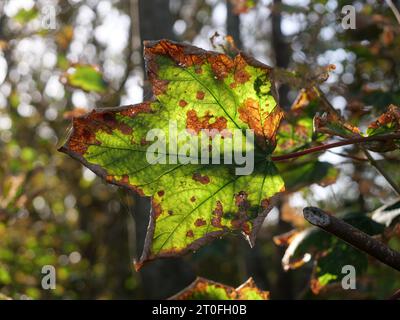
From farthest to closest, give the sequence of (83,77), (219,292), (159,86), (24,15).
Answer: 1. (24,15)
2. (83,77)
3. (219,292)
4. (159,86)

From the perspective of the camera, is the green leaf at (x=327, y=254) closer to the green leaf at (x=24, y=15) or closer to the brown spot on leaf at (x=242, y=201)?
the brown spot on leaf at (x=242, y=201)

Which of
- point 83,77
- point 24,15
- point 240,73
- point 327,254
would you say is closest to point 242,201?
point 240,73

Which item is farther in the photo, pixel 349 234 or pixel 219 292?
pixel 219 292

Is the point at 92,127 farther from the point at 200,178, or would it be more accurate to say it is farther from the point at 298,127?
the point at 298,127

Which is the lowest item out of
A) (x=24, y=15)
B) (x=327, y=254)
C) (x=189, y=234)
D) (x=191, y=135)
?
(x=327, y=254)

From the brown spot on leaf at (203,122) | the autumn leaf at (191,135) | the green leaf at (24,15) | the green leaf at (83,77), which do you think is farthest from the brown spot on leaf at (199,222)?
the green leaf at (24,15)
